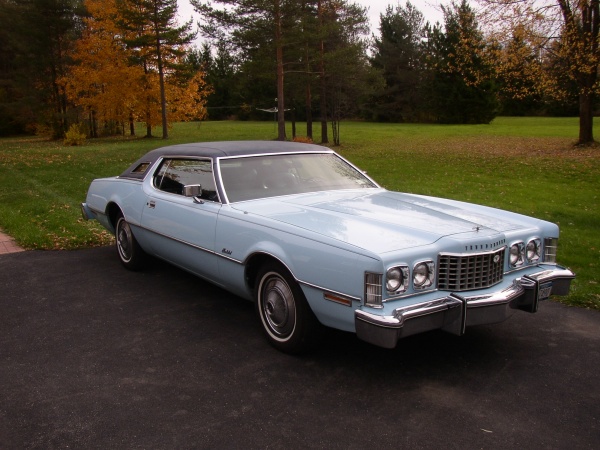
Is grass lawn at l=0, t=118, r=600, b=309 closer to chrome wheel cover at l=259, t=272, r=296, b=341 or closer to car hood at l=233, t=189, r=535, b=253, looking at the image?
car hood at l=233, t=189, r=535, b=253

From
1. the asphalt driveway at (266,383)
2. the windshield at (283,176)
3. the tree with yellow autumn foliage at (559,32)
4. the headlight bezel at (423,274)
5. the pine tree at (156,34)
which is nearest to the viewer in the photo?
the asphalt driveway at (266,383)

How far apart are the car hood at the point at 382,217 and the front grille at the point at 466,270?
14 cm

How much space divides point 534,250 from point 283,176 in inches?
84.9

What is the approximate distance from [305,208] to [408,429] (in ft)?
6.16

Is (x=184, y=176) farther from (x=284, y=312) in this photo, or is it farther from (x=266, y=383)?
(x=266, y=383)

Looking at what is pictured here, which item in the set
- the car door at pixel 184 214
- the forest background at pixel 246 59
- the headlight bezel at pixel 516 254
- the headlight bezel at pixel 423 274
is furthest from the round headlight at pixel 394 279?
the forest background at pixel 246 59

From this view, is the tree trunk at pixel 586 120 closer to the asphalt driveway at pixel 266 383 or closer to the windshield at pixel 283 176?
the asphalt driveway at pixel 266 383

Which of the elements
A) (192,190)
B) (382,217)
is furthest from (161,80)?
(382,217)

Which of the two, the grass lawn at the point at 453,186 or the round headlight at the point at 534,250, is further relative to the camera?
the grass lawn at the point at 453,186

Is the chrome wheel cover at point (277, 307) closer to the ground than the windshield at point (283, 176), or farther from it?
closer to the ground

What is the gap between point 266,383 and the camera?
136 inches

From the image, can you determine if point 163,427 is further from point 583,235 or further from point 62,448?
point 583,235

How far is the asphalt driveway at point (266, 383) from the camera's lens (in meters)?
2.88

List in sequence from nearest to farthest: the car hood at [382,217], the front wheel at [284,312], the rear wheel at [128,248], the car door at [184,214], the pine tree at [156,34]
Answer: the car hood at [382,217] < the front wheel at [284,312] < the car door at [184,214] < the rear wheel at [128,248] < the pine tree at [156,34]
